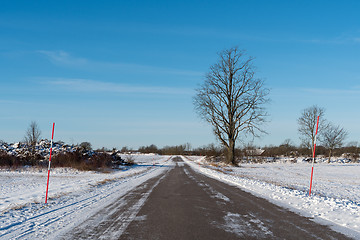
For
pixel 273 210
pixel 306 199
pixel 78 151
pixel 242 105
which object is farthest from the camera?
pixel 242 105

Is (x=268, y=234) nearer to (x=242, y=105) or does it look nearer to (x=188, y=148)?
(x=242, y=105)

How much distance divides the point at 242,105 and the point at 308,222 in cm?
2913

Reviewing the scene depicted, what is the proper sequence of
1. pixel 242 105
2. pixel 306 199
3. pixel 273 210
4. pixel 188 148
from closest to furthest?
pixel 273 210, pixel 306 199, pixel 242 105, pixel 188 148

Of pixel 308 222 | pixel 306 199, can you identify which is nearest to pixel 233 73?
pixel 306 199

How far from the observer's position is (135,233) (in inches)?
203

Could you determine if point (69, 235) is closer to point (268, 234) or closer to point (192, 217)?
point (192, 217)

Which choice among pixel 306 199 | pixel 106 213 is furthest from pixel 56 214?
pixel 306 199

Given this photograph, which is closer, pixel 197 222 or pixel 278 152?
pixel 197 222

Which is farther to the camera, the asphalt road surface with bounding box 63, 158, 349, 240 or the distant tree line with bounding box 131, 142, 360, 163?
the distant tree line with bounding box 131, 142, 360, 163

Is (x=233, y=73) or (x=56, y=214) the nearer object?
(x=56, y=214)

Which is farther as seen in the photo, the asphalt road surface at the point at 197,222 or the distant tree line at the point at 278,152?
the distant tree line at the point at 278,152

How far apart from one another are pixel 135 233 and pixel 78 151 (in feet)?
88.3

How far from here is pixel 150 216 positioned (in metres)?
6.69

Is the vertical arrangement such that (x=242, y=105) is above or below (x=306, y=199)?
above
